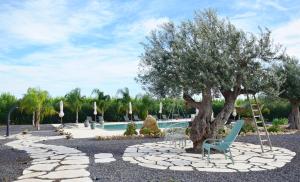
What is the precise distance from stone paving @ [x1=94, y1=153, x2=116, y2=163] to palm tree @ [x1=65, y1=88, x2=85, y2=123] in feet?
58.0

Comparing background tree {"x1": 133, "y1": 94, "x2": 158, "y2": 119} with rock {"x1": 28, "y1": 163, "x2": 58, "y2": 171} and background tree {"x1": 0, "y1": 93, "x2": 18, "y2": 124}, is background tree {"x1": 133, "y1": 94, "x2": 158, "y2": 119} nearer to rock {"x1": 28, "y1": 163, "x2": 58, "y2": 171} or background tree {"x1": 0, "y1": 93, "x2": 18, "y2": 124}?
background tree {"x1": 0, "y1": 93, "x2": 18, "y2": 124}

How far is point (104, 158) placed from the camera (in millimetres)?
8883

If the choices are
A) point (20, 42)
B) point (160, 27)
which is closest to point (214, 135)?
point (160, 27)

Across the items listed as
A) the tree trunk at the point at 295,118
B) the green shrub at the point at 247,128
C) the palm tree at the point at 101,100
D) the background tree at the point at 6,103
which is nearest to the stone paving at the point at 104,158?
the green shrub at the point at 247,128

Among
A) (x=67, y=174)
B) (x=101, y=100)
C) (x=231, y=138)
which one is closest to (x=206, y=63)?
(x=231, y=138)

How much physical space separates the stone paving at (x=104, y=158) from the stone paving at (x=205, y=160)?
327 mm

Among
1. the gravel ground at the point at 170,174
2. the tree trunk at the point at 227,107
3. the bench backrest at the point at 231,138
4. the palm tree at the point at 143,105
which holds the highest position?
the palm tree at the point at 143,105

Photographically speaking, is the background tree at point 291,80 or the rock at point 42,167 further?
the background tree at point 291,80

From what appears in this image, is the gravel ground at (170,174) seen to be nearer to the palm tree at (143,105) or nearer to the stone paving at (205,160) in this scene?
the stone paving at (205,160)

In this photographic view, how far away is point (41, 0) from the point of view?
11203 millimetres

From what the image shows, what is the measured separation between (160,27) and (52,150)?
4611mm

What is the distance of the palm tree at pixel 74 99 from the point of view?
2673 centimetres

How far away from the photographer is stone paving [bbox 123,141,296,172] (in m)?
7.64

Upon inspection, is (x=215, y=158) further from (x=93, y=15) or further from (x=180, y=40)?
→ (x=93, y=15)
